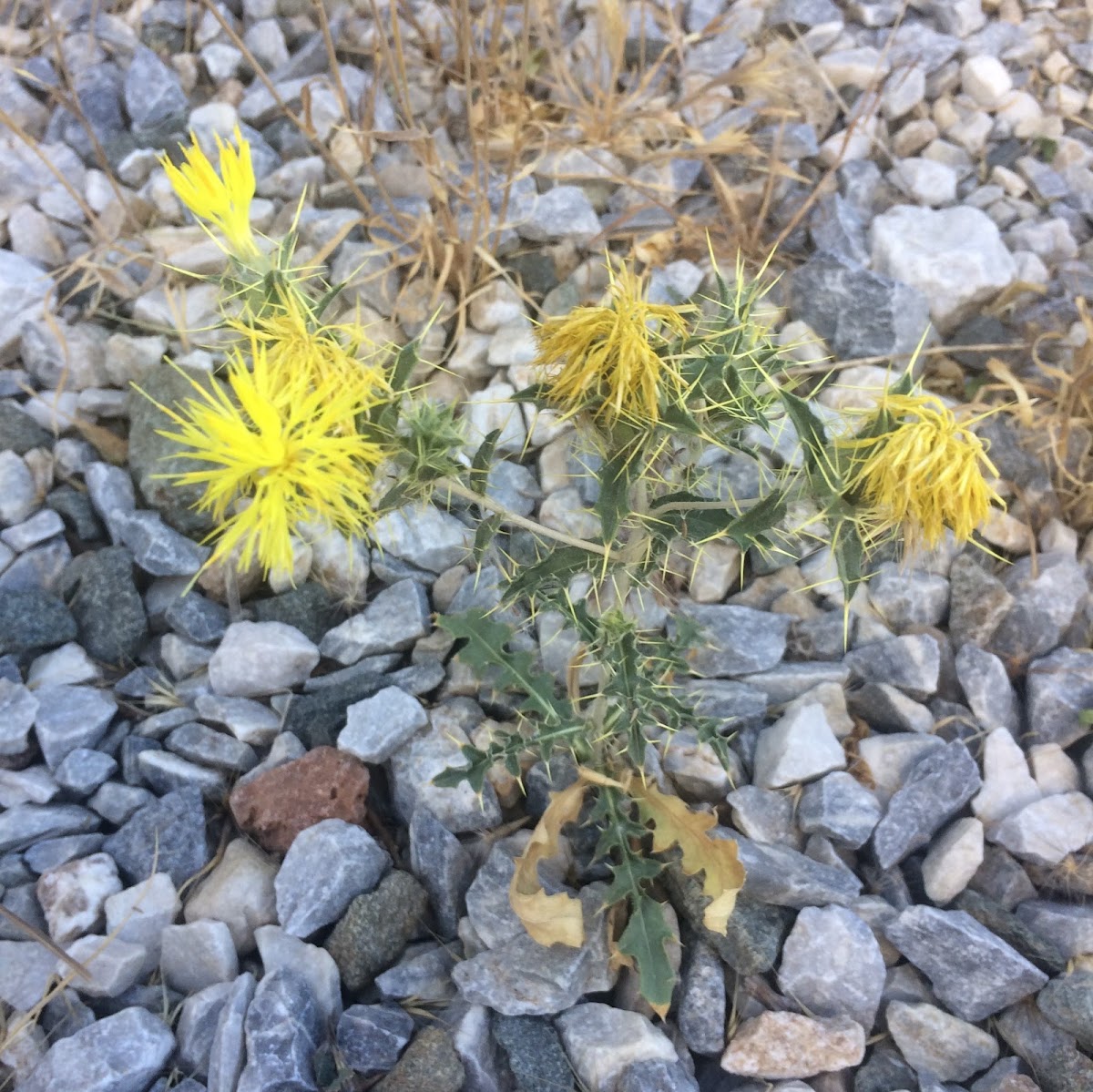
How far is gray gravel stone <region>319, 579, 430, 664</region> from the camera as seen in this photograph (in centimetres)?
226

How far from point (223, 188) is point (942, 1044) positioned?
188cm

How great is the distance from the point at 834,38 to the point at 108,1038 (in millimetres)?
3350

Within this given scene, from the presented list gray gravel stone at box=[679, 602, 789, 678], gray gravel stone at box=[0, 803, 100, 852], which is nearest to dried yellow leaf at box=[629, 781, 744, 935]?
gray gravel stone at box=[679, 602, 789, 678]

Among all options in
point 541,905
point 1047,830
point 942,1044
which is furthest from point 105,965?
point 1047,830

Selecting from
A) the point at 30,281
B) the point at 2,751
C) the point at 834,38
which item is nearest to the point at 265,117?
the point at 30,281

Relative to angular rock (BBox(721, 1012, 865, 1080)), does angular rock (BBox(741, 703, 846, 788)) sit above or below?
above

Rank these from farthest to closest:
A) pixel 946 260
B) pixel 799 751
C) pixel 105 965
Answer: pixel 946 260, pixel 799 751, pixel 105 965

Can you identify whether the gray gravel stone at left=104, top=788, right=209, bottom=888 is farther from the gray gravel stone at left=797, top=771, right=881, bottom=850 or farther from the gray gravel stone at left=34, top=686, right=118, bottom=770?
the gray gravel stone at left=797, top=771, right=881, bottom=850

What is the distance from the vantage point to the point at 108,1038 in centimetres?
170

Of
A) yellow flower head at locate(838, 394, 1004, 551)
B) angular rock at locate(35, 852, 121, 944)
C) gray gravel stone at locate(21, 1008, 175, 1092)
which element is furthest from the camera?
angular rock at locate(35, 852, 121, 944)

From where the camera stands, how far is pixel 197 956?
6.02 feet

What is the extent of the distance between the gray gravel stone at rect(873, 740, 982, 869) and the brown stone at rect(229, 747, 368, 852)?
104 centimetres

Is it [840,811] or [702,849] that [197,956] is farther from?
[840,811]

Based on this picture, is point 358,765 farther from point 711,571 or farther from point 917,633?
point 917,633
